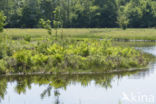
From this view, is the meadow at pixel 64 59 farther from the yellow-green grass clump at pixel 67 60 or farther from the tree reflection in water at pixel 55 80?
the tree reflection in water at pixel 55 80

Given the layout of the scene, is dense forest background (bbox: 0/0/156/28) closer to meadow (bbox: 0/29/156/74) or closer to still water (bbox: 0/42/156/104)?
meadow (bbox: 0/29/156/74)

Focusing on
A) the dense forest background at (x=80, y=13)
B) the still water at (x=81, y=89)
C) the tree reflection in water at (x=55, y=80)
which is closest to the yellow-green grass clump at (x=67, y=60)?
the tree reflection in water at (x=55, y=80)

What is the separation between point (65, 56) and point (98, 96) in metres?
8.23

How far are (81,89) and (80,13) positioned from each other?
99964 millimetres

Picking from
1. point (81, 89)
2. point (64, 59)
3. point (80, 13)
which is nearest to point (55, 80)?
point (64, 59)

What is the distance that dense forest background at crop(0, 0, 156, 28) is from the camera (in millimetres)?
112062

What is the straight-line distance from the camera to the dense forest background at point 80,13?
11206 cm

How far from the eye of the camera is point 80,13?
123 metres

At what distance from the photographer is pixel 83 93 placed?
2350 centimetres

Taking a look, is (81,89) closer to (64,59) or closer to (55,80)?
(55,80)

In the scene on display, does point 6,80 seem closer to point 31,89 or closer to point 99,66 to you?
point 31,89

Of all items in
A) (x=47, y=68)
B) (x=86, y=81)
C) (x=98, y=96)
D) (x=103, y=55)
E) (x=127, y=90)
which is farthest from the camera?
(x=103, y=55)

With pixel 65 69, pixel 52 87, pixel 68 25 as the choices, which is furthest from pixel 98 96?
pixel 68 25

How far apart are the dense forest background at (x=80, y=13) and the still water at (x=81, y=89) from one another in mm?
81357
